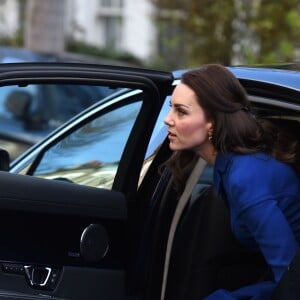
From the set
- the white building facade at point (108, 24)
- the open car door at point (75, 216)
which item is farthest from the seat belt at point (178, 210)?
the white building facade at point (108, 24)

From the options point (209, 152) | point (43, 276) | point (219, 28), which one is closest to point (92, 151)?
point (43, 276)

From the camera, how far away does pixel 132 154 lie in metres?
3.53

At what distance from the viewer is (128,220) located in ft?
11.2

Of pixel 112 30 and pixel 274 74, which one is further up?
pixel 274 74

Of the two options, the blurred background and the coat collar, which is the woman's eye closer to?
the coat collar

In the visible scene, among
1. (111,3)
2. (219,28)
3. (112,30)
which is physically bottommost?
(112,30)

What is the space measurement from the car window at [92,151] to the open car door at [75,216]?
156 mm

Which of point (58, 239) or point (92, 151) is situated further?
point (92, 151)

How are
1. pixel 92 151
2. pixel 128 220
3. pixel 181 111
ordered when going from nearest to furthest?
pixel 181 111
pixel 128 220
pixel 92 151

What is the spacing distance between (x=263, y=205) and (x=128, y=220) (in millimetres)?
852

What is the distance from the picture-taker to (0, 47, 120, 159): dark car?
7965 millimetres

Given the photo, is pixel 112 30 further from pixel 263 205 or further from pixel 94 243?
pixel 263 205

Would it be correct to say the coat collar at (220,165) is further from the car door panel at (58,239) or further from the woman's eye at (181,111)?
the car door panel at (58,239)

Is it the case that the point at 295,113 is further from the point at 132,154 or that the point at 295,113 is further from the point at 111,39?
the point at 111,39
